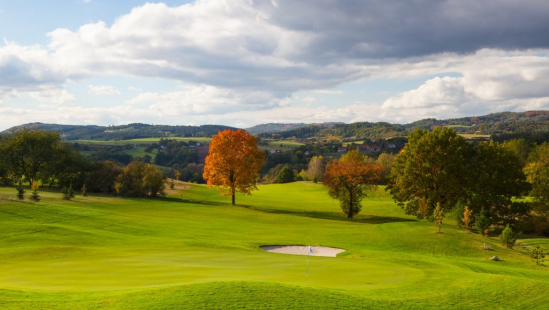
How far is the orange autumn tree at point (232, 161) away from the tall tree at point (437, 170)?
24.2 metres

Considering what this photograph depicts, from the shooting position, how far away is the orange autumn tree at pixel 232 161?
213 feet

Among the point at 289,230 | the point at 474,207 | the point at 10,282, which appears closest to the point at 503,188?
the point at 474,207

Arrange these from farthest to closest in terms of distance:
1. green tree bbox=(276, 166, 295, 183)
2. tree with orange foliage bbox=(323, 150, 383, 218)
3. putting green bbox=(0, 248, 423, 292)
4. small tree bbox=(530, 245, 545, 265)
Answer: green tree bbox=(276, 166, 295, 183)
tree with orange foliage bbox=(323, 150, 383, 218)
small tree bbox=(530, 245, 545, 265)
putting green bbox=(0, 248, 423, 292)

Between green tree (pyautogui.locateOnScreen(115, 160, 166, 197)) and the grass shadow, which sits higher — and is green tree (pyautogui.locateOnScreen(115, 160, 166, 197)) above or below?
above

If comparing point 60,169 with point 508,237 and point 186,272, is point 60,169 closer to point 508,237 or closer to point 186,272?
point 186,272

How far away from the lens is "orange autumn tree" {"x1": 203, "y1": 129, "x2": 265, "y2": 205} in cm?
6488

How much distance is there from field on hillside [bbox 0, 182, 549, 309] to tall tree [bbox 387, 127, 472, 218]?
8422mm

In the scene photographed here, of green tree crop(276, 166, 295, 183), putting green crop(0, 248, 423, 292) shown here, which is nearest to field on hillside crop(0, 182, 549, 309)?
putting green crop(0, 248, 423, 292)

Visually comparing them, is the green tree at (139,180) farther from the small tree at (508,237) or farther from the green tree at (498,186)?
the small tree at (508,237)

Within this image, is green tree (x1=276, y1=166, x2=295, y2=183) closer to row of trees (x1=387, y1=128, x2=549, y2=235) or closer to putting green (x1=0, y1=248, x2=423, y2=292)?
row of trees (x1=387, y1=128, x2=549, y2=235)

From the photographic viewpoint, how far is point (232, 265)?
22609mm

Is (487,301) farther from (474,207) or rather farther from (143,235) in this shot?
(474,207)

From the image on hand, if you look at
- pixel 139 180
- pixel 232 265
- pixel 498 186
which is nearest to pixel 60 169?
pixel 139 180

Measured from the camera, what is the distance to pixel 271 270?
21.5 metres
